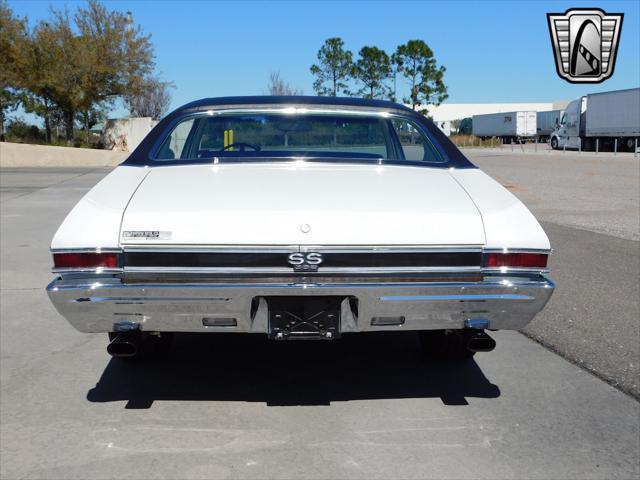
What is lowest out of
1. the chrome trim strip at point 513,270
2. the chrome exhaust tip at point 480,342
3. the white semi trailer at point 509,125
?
the chrome exhaust tip at point 480,342

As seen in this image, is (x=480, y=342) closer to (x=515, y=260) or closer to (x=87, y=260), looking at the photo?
(x=515, y=260)

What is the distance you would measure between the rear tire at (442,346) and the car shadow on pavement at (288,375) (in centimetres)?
6

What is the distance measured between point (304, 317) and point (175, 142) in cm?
185

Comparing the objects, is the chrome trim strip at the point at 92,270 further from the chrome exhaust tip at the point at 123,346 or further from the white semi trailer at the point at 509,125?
the white semi trailer at the point at 509,125

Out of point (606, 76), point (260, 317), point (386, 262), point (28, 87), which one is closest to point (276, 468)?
point (260, 317)

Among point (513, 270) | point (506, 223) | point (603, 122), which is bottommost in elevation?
point (513, 270)

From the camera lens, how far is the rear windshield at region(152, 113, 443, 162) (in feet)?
14.3

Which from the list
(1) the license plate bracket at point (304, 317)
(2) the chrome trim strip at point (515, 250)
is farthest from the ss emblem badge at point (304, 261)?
(2) the chrome trim strip at point (515, 250)

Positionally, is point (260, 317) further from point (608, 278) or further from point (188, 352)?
point (608, 278)

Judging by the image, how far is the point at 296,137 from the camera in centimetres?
452

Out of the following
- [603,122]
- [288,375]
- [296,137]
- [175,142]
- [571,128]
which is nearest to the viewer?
[288,375]

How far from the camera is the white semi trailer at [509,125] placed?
63.6m

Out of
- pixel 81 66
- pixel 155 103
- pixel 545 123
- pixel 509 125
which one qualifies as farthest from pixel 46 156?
pixel 545 123

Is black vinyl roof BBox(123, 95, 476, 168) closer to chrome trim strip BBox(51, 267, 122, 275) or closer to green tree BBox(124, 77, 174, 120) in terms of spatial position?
chrome trim strip BBox(51, 267, 122, 275)
